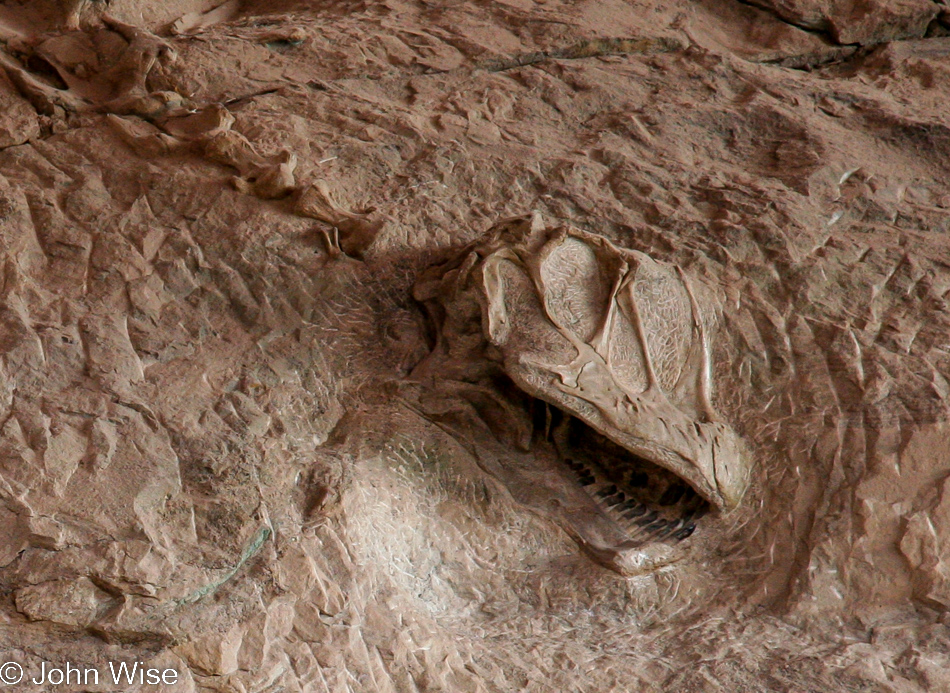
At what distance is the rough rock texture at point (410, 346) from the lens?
2033 millimetres

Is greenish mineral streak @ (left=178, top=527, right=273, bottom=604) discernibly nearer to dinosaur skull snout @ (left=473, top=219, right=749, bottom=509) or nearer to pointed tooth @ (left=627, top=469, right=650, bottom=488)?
dinosaur skull snout @ (left=473, top=219, right=749, bottom=509)

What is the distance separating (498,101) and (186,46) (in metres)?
0.97

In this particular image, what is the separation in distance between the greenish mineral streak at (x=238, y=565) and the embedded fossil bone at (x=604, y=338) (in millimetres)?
563

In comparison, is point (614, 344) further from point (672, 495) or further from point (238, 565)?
point (238, 565)

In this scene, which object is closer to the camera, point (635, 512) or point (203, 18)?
point (635, 512)

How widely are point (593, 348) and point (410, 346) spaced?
49 cm

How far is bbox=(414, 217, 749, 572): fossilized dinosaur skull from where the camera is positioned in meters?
2.20

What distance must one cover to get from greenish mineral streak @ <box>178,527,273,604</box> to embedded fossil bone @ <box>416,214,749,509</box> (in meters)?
0.56

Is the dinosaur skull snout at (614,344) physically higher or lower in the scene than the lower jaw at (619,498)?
higher

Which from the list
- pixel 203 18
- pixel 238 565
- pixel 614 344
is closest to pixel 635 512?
pixel 614 344

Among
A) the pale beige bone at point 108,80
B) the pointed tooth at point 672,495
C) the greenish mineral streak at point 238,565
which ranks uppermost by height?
the pale beige bone at point 108,80

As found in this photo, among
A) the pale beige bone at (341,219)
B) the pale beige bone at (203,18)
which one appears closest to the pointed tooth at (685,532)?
the pale beige bone at (341,219)

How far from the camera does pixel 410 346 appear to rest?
2445mm

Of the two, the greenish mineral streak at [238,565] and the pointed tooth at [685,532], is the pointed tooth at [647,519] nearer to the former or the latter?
the pointed tooth at [685,532]
